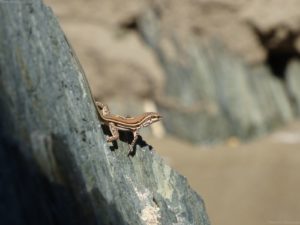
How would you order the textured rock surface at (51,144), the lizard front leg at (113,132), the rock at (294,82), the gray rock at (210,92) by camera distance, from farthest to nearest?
1. the rock at (294,82)
2. the gray rock at (210,92)
3. the lizard front leg at (113,132)
4. the textured rock surface at (51,144)

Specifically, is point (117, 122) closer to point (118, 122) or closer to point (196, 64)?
point (118, 122)

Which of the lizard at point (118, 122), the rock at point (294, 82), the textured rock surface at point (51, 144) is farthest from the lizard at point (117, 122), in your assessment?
the rock at point (294, 82)

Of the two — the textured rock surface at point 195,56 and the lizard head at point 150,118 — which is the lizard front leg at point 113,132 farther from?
the textured rock surface at point 195,56

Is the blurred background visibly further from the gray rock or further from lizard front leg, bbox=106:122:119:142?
lizard front leg, bbox=106:122:119:142

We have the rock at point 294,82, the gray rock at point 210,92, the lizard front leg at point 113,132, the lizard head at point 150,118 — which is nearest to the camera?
the lizard front leg at point 113,132

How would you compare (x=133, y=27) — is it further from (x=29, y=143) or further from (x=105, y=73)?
(x=29, y=143)

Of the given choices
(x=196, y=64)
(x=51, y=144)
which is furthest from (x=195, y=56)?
(x=51, y=144)

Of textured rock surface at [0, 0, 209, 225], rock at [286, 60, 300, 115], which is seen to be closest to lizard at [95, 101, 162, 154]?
textured rock surface at [0, 0, 209, 225]
